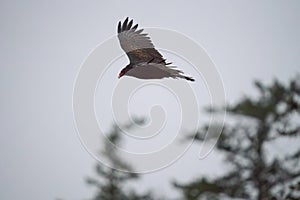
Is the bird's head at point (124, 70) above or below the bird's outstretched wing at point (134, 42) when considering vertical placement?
below

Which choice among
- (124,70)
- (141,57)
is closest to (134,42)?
(141,57)

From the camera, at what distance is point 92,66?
29.1ft

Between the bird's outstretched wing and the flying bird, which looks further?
the bird's outstretched wing

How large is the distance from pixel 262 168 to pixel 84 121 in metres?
4.57

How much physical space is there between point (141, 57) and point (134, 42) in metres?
0.50

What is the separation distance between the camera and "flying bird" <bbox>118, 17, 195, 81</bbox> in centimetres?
804

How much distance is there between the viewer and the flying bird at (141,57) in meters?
8.04

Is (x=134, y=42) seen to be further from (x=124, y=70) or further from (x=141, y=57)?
(x=124, y=70)

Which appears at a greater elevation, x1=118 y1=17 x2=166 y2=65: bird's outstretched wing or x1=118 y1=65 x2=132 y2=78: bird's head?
x1=118 y1=17 x2=166 y2=65: bird's outstretched wing

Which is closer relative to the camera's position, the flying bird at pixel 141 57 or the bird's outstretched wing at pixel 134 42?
the flying bird at pixel 141 57

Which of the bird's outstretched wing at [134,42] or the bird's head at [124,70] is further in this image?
the bird's outstretched wing at [134,42]

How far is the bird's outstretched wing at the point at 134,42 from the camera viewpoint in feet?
28.7

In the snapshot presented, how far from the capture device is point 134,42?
907cm

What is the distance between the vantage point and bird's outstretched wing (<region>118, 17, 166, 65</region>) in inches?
344
